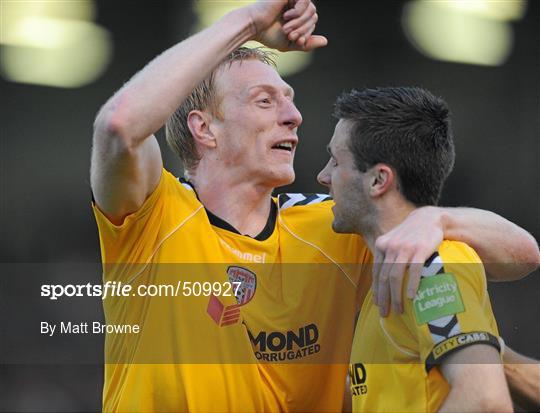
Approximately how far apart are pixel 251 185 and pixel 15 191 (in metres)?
2.84

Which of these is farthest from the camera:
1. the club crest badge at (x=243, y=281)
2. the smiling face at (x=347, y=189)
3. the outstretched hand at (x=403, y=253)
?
the club crest badge at (x=243, y=281)

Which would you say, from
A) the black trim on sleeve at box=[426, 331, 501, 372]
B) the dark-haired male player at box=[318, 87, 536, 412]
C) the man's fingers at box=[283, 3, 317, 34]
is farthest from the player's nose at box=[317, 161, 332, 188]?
the black trim on sleeve at box=[426, 331, 501, 372]

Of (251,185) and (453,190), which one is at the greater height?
(453,190)

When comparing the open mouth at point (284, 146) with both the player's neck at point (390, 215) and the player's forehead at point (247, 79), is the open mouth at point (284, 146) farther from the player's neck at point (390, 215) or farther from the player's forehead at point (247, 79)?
the player's neck at point (390, 215)

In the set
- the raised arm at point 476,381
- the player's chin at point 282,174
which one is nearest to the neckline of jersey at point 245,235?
the player's chin at point 282,174

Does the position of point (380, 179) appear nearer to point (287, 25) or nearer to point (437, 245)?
point (437, 245)

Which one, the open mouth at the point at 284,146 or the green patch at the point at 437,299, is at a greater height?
the open mouth at the point at 284,146

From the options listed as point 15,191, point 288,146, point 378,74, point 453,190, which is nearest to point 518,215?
point 453,190

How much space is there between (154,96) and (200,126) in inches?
29.0

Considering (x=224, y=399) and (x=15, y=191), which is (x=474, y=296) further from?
A: (x=15, y=191)

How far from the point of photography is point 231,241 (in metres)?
2.97

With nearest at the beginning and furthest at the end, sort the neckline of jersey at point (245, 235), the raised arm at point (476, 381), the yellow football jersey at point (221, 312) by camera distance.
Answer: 1. the raised arm at point (476, 381)
2. the yellow football jersey at point (221, 312)
3. the neckline of jersey at point (245, 235)

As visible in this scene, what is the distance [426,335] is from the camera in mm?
2217

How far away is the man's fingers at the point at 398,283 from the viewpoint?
2334 mm
